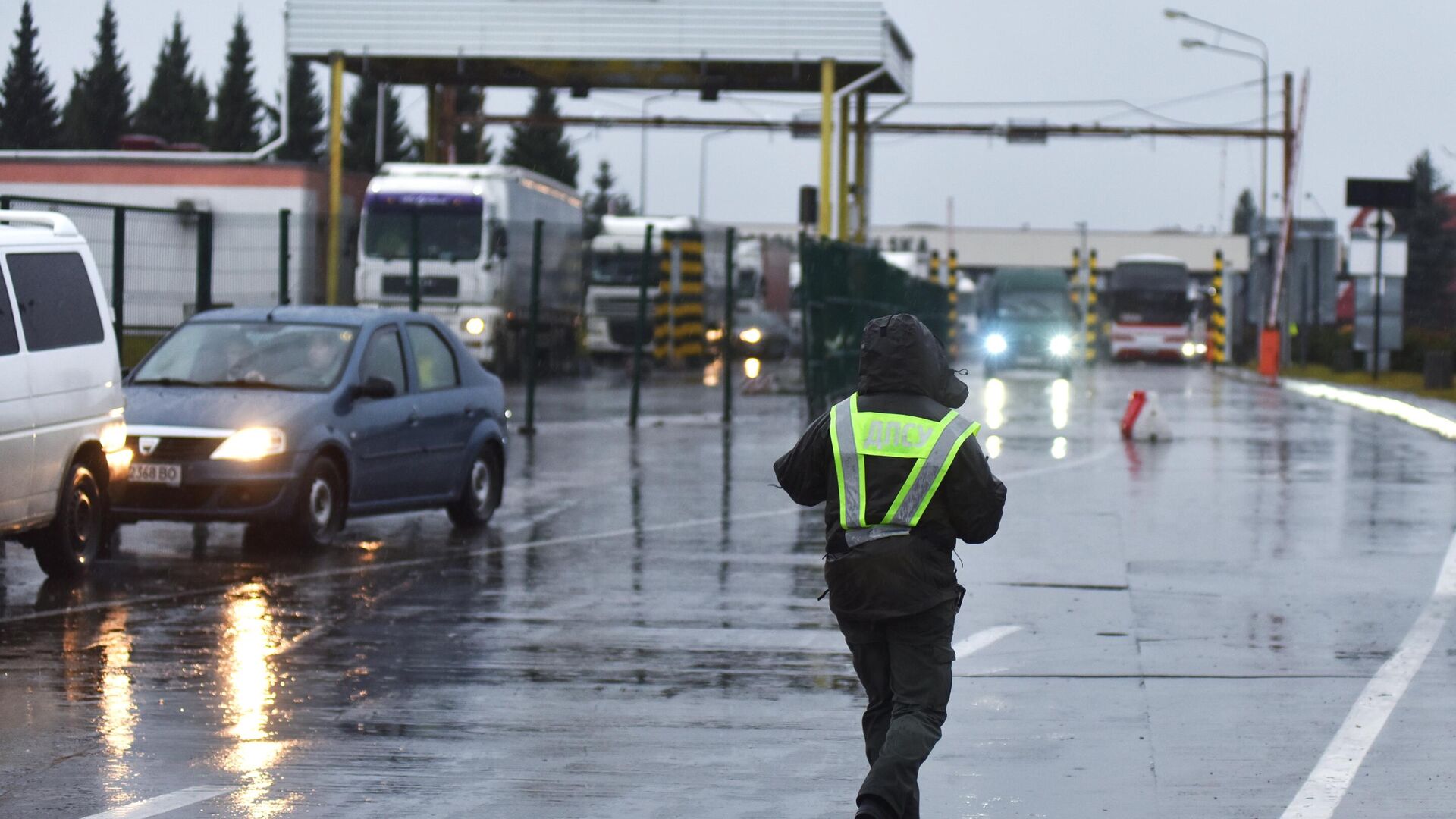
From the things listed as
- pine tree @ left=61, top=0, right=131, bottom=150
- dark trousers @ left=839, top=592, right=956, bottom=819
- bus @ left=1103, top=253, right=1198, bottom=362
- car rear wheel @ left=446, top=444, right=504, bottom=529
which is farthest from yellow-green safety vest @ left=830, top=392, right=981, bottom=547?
pine tree @ left=61, top=0, right=131, bottom=150

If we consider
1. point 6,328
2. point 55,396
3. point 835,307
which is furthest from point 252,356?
point 835,307

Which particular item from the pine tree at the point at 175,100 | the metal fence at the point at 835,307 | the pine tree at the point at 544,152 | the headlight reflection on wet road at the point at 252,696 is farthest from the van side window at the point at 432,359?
the pine tree at the point at 544,152

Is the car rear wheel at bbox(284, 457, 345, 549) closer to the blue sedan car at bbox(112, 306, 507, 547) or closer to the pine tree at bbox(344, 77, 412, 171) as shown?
the blue sedan car at bbox(112, 306, 507, 547)

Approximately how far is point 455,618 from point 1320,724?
4.29 meters

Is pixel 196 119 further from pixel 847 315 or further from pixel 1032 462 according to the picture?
pixel 1032 462

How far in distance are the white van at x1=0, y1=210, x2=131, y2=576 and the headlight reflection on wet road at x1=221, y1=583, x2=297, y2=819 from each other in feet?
3.42

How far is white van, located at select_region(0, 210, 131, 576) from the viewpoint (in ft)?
35.6

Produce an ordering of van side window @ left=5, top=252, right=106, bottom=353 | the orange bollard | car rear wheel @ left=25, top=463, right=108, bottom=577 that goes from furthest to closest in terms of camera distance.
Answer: the orange bollard
car rear wheel @ left=25, top=463, right=108, bottom=577
van side window @ left=5, top=252, right=106, bottom=353

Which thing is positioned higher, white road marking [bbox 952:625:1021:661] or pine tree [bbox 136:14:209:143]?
pine tree [bbox 136:14:209:143]

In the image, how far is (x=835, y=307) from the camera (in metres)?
27.6

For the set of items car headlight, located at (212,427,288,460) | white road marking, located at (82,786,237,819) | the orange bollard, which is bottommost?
the orange bollard

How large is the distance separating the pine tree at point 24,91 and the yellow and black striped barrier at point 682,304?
36.0 feet

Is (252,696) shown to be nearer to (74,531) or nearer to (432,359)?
(74,531)

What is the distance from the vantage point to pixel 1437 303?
326ft
